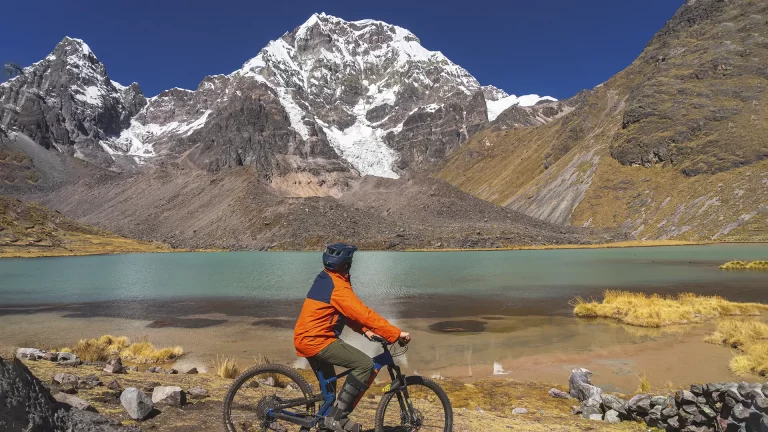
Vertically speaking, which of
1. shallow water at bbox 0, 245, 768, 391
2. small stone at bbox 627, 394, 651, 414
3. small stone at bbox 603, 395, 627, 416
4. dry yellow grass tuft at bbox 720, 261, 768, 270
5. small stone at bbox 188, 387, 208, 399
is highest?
dry yellow grass tuft at bbox 720, 261, 768, 270

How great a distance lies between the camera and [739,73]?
136125 mm

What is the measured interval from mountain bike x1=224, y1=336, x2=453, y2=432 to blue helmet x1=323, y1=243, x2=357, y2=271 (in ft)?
3.47

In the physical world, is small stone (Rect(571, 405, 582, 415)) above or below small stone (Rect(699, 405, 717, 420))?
below

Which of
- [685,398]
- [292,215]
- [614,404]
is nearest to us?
[685,398]

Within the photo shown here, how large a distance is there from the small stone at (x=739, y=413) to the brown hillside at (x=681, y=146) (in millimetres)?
106445

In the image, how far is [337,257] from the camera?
6.27m

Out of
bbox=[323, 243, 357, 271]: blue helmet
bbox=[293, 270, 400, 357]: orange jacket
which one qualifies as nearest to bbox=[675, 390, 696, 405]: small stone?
bbox=[293, 270, 400, 357]: orange jacket

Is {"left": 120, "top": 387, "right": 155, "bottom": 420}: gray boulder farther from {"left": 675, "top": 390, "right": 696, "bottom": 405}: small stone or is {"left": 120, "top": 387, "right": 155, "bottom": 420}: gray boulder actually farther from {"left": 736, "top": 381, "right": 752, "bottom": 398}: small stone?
{"left": 736, "top": 381, "right": 752, "bottom": 398}: small stone

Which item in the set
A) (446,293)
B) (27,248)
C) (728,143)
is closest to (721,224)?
(728,143)

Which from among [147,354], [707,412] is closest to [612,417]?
[707,412]

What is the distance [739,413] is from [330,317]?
21.6 feet

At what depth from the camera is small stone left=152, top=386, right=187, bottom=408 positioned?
8.05m

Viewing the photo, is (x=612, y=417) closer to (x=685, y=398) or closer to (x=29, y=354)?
(x=685, y=398)

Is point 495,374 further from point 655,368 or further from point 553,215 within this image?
point 553,215
